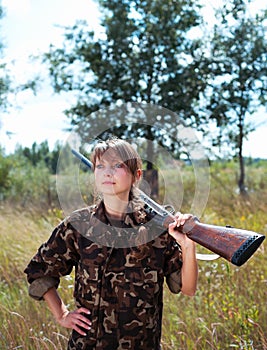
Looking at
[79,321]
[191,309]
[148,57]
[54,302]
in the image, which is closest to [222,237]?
[79,321]

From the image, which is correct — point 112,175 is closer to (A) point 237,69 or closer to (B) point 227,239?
(B) point 227,239

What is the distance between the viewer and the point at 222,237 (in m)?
1.80

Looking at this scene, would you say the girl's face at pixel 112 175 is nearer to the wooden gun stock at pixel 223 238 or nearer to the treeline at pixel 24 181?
the wooden gun stock at pixel 223 238

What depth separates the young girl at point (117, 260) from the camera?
2141mm

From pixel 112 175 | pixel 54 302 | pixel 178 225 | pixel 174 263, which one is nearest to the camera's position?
pixel 178 225

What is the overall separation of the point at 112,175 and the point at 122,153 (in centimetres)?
11

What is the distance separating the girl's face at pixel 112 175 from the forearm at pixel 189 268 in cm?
32

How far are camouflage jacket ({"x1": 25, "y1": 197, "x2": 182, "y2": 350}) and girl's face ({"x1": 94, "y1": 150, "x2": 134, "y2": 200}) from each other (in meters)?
0.10

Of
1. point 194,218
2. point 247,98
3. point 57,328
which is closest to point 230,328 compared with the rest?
point 57,328

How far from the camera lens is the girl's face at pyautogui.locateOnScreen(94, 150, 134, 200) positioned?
6.89ft

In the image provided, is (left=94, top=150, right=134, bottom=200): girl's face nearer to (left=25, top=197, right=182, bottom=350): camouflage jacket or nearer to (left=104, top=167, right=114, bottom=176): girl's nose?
(left=104, top=167, right=114, bottom=176): girl's nose

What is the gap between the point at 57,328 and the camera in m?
3.65

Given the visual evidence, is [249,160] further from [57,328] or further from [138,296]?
[138,296]

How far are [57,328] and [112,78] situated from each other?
851 centimetres
